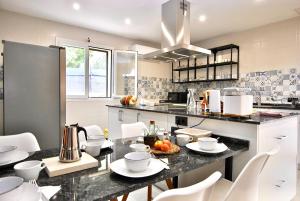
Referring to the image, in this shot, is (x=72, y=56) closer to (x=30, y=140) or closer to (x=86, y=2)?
(x=86, y=2)

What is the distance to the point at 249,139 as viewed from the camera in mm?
1383

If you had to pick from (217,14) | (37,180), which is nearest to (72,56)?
(217,14)

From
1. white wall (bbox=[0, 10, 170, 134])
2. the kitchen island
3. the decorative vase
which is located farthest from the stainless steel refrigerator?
the decorative vase

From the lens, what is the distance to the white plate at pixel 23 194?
543mm

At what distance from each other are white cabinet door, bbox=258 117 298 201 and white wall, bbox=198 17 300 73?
2052mm

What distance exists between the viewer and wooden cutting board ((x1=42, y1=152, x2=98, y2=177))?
2.70 ft

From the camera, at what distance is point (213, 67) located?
443 centimetres

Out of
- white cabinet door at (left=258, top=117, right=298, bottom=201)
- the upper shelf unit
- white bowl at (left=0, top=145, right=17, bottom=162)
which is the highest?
the upper shelf unit

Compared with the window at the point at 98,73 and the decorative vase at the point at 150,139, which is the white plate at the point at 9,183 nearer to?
the decorative vase at the point at 150,139

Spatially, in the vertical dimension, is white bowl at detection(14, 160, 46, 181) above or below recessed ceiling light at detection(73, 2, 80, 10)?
below

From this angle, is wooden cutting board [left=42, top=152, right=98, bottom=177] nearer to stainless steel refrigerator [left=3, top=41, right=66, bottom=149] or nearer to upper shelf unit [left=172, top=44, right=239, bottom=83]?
stainless steel refrigerator [left=3, top=41, right=66, bottom=149]

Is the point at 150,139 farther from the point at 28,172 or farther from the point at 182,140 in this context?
the point at 28,172

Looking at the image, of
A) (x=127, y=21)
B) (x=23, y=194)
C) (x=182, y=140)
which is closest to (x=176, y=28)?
(x=127, y=21)

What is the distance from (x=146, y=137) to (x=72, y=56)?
10.2ft
